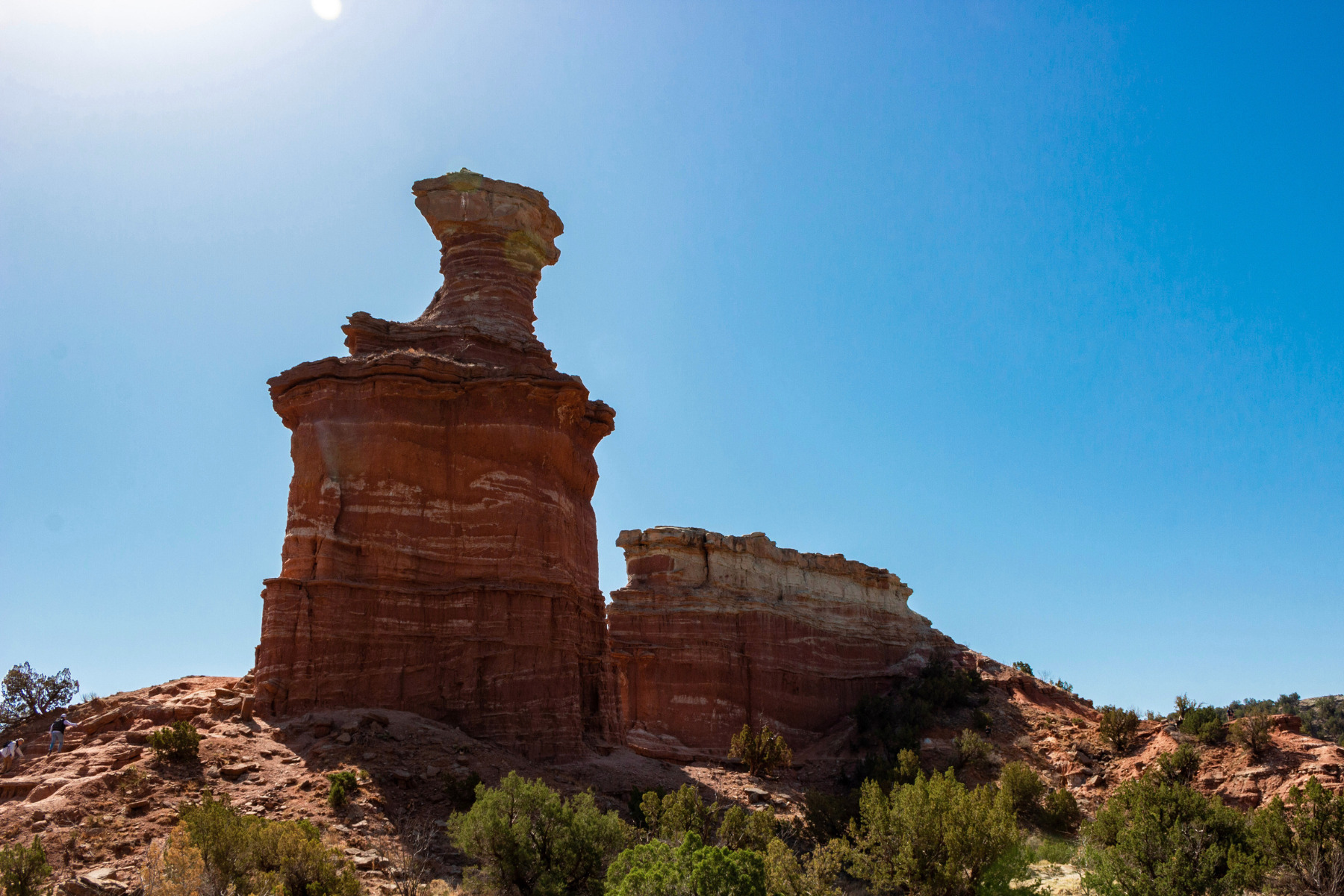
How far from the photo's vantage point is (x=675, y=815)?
68.6ft

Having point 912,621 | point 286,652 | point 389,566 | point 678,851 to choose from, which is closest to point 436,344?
point 389,566

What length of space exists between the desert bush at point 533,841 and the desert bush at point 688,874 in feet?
8.62

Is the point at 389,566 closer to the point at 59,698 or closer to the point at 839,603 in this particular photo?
the point at 59,698

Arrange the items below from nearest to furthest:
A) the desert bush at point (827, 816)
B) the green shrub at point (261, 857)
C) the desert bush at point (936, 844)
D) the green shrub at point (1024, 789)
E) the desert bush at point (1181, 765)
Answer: the green shrub at point (261, 857)
the desert bush at point (936, 844)
the desert bush at point (827, 816)
the green shrub at point (1024, 789)
the desert bush at point (1181, 765)

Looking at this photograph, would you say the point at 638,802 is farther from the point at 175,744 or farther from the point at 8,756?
the point at 8,756

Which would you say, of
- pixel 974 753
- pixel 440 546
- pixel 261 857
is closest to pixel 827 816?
pixel 974 753

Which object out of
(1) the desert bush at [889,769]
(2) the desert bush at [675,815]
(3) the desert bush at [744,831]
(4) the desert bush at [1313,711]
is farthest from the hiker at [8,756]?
(4) the desert bush at [1313,711]

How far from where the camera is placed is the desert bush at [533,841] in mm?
17953

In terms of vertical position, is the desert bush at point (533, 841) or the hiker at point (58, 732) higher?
the hiker at point (58, 732)

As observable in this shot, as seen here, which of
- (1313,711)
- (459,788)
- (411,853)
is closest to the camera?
(411,853)

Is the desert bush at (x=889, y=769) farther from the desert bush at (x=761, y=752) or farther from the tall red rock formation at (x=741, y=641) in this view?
the tall red rock formation at (x=741, y=641)

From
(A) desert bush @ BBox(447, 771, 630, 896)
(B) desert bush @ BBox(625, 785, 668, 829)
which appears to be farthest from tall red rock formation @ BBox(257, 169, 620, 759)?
(A) desert bush @ BBox(447, 771, 630, 896)

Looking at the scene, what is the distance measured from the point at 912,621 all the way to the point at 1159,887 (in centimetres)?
3538

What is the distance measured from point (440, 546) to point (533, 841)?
11055mm
